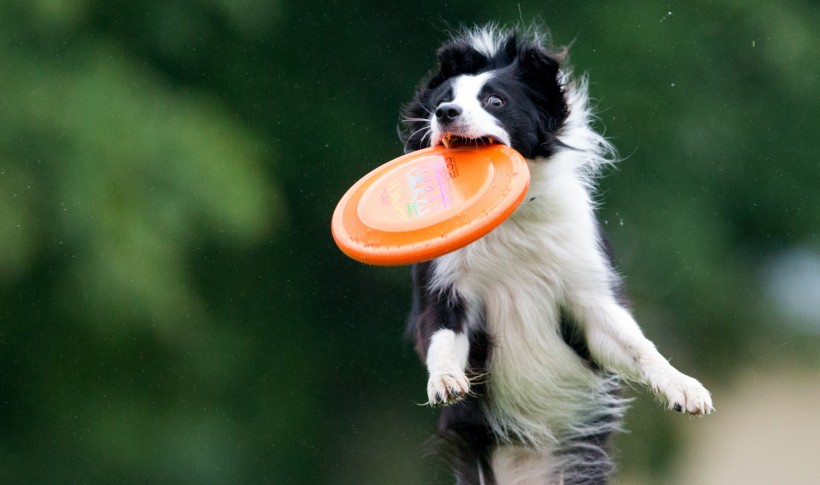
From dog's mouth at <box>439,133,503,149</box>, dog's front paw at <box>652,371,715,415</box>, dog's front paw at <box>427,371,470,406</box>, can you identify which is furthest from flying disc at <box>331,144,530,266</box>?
dog's front paw at <box>652,371,715,415</box>

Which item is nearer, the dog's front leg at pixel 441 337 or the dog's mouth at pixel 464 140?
the dog's front leg at pixel 441 337

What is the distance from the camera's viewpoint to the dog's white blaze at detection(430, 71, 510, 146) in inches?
202

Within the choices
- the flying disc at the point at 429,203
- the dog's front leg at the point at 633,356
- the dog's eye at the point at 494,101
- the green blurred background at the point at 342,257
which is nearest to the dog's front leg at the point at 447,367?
the flying disc at the point at 429,203

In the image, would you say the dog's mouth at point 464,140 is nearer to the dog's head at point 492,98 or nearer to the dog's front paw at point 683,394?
the dog's head at point 492,98

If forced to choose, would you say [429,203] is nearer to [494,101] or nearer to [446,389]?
[494,101]

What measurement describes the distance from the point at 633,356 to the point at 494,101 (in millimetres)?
1137

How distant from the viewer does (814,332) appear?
11.6 m

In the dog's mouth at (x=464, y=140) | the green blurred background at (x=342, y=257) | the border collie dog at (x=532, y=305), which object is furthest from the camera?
the green blurred background at (x=342, y=257)

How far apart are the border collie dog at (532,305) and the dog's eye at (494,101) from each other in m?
0.06

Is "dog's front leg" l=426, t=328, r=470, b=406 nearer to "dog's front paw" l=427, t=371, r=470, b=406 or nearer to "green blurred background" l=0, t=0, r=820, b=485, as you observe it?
"dog's front paw" l=427, t=371, r=470, b=406

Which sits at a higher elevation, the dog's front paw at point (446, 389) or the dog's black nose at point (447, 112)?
the dog's black nose at point (447, 112)

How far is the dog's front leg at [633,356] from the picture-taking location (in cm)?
499

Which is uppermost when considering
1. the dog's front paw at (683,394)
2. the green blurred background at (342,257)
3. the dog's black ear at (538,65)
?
the green blurred background at (342,257)

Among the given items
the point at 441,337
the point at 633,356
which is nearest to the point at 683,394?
the point at 633,356
